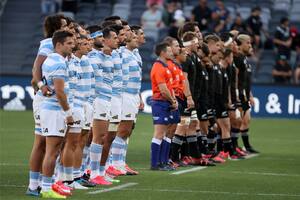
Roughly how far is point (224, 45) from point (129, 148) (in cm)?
319

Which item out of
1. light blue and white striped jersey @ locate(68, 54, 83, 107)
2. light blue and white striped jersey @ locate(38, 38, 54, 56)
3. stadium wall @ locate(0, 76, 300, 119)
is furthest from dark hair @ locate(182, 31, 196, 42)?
stadium wall @ locate(0, 76, 300, 119)

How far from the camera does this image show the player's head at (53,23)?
1426 cm

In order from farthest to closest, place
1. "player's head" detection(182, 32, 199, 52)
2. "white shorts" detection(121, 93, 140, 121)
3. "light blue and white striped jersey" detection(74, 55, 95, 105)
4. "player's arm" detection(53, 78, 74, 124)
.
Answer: "player's head" detection(182, 32, 199, 52), "white shorts" detection(121, 93, 140, 121), "light blue and white striped jersey" detection(74, 55, 95, 105), "player's arm" detection(53, 78, 74, 124)

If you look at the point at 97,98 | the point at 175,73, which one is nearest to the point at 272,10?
the point at 175,73

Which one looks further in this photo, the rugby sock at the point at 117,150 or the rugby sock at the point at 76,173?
the rugby sock at the point at 117,150

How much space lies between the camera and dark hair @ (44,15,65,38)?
46.8 ft

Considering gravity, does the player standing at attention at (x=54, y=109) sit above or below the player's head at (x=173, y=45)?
below

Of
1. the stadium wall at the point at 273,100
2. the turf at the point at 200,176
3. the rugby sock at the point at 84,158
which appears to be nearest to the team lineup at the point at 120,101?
the rugby sock at the point at 84,158

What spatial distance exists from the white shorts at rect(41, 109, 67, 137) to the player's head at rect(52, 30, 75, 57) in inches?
31.2

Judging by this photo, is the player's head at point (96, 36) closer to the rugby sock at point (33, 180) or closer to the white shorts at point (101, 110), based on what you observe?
the white shorts at point (101, 110)

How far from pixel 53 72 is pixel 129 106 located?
143 inches

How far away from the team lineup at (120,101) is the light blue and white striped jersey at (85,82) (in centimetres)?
1

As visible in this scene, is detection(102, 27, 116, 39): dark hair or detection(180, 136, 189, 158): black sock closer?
detection(102, 27, 116, 39): dark hair

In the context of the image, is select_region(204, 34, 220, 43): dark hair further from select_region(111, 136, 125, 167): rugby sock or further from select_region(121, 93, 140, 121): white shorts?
→ select_region(111, 136, 125, 167): rugby sock
